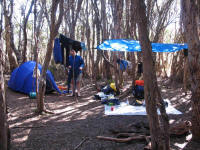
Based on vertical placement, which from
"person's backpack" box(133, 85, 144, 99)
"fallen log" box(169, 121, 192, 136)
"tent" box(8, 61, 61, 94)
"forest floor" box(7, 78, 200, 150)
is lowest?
"forest floor" box(7, 78, 200, 150)

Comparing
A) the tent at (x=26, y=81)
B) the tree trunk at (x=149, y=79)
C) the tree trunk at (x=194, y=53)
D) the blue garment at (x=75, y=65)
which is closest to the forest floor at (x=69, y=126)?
the tree trunk at (x=194, y=53)

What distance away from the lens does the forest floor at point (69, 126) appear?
291 cm

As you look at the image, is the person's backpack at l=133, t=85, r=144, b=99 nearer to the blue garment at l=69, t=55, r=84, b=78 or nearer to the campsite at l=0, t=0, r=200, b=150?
the campsite at l=0, t=0, r=200, b=150

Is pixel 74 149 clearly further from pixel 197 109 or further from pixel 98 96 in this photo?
pixel 98 96

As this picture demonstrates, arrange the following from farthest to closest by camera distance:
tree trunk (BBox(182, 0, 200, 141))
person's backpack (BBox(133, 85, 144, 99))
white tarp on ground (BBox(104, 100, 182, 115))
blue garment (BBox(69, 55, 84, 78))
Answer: blue garment (BBox(69, 55, 84, 78)) → person's backpack (BBox(133, 85, 144, 99)) → white tarp on ground (BBox(104, 100, 182, 115)) → tree trunk (BBox(182, 0, 200, 141))

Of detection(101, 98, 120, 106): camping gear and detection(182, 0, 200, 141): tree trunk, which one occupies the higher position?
detection(182, 0, 200, 141): tree trunk

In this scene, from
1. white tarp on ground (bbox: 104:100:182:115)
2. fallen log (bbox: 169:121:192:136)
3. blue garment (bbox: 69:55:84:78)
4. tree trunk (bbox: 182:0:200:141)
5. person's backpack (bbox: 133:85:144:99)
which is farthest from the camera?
blue garment (bbox: 69:55:84:78)

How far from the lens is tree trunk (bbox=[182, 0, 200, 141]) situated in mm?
2893

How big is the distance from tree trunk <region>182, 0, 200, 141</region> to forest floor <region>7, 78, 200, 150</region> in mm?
369

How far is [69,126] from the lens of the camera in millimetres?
3758

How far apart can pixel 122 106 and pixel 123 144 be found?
243 centimetres

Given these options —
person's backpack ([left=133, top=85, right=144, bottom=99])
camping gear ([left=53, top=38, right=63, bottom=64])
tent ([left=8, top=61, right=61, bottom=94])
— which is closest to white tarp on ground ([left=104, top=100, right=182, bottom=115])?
person's backpack ([left=133, top=85, right=144, bottom=99])

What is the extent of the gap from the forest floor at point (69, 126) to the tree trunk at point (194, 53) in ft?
1.21

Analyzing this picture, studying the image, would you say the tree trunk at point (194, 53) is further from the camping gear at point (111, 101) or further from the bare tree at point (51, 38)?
the camping gear at point (111, 101)
